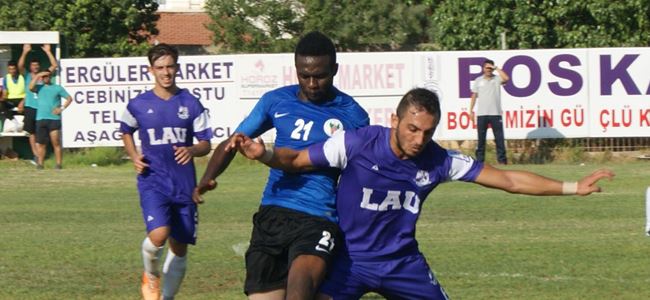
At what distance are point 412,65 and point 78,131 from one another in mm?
6403

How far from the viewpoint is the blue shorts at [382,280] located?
273 inches

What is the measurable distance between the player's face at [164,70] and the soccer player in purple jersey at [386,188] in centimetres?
277

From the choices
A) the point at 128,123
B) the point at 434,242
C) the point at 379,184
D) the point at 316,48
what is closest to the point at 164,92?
the point at 128,123

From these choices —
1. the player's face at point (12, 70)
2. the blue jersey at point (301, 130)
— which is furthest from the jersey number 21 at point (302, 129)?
the player's face at point (12, 70)

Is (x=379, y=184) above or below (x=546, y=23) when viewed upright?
below

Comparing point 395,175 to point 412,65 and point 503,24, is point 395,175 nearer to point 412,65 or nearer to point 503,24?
point 412,65

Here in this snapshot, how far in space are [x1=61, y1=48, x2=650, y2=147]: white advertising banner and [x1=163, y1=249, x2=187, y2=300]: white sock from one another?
583 inches

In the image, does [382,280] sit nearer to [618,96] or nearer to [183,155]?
[183,155]

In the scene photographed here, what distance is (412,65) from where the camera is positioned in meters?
24.8

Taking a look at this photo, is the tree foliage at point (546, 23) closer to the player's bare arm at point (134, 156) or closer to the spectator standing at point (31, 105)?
the spectator standing at point (31, 105)

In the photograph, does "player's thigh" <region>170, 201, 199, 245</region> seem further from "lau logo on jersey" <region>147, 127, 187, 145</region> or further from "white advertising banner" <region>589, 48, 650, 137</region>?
"white advertising banner" <region>589, 48, 650, 137</region>

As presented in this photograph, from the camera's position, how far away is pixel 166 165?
9781mm

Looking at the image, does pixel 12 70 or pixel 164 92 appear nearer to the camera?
pixel 164 92

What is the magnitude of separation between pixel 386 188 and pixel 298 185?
67 centimetres
